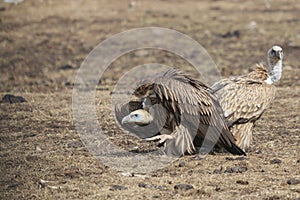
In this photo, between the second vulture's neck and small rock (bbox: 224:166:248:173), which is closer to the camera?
small rock (bbox: 224:166:248:173)

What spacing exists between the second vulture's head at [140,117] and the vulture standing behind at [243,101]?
0.99 m

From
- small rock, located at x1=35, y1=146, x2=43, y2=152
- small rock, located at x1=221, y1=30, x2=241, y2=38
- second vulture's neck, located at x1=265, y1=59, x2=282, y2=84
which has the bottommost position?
small rock, located at x1=35, y1=146, x2=43, y2=152

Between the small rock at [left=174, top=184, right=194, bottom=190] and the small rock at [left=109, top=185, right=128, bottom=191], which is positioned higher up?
the small rock at [left=109, top=185, right=128, bottom=191]

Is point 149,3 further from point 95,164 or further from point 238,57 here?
point 95,164

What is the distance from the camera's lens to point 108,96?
11430 mm

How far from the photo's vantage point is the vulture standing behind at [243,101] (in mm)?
7609

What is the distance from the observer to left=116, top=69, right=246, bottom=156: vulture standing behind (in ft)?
23.1

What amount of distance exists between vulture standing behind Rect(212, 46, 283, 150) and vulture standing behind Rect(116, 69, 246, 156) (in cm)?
33

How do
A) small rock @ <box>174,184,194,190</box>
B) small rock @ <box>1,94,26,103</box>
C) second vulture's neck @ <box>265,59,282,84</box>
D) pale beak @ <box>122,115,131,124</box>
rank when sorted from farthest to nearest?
small rock @ <box>1,94,26,103</box> < second vulture's neck @ <box>265,59,282,84</box> < pale beak @ <box>122,115,131,124</box> < small rock @ <box>174,184,194,190</box>

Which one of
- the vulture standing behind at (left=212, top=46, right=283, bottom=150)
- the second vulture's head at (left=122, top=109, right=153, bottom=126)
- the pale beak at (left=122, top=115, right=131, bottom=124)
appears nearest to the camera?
the second vulture's head at (left=122, top=109, right=153, bottom=126)

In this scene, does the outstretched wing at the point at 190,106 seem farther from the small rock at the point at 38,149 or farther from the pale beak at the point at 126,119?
the small rock at the point at 38,149

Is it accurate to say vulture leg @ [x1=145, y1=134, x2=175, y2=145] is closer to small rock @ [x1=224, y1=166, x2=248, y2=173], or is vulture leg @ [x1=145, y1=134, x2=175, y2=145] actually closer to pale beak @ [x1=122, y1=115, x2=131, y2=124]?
pale beak @ [x1=122, y1=115, x2=131, y2=124]

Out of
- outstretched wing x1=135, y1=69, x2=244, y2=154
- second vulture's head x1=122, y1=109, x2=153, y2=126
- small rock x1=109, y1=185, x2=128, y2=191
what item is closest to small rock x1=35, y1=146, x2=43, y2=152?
second vulture's head x1=122, y1=109, x2=153, y2=126

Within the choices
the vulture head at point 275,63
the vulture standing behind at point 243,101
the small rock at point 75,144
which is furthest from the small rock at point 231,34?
the small rock at point 75,144
